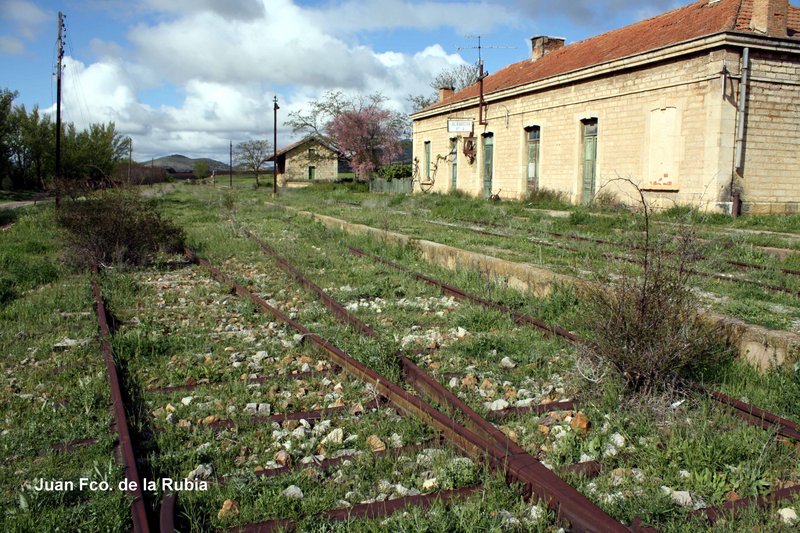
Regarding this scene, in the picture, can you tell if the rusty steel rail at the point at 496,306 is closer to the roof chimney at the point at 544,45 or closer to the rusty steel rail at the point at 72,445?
the rusty steel rail at the point at 72,445

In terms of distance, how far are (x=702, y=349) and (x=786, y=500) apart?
176cm

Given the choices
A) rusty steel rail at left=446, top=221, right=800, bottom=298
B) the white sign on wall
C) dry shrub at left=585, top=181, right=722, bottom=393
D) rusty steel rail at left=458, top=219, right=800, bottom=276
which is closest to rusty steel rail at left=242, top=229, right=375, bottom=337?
dry shrub at left=585, top=181, right=722, bottom=393

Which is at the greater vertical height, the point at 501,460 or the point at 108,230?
the point at 108,230

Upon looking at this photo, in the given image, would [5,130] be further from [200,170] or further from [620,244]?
[200,170]

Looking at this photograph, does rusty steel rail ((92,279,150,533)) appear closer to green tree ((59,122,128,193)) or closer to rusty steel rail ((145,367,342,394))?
rusty steel rail ((145,367,342,394))

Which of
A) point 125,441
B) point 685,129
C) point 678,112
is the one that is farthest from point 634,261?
point 678,112

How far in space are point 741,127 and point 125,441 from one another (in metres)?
17.0

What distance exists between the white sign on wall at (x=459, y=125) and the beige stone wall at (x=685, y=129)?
543 cm

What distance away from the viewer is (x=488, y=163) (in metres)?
28.1

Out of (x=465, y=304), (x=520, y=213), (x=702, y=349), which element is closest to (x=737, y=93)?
(x=520, y=213)

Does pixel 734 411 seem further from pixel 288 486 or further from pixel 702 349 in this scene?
pixel 288 486

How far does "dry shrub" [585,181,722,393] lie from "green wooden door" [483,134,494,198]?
23.3 m

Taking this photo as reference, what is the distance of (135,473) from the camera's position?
3258mm

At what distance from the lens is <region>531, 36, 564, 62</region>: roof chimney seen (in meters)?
28.8
